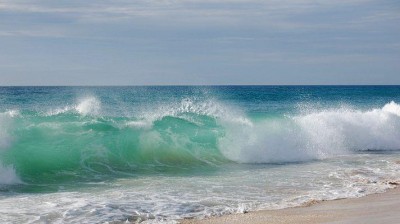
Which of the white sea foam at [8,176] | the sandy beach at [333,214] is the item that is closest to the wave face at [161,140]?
the white sea foam at [8,176]

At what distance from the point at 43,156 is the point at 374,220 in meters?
8.52

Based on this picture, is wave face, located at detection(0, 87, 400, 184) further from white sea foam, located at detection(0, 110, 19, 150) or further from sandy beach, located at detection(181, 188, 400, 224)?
sandy beach, located at detection(181, 188, 400, 224)

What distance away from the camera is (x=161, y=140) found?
1662cm

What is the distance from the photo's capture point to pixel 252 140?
1717 cm

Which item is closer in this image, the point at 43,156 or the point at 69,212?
the point at 69,212

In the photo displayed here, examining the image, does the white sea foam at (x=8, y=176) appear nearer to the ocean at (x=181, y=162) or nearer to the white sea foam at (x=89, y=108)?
the ocean at (x=181, y=162)

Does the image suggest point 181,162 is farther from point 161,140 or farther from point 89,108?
point 89,108

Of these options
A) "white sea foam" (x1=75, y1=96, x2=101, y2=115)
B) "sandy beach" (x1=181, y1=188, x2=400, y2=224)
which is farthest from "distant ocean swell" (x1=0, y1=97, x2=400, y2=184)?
"sandy beach" (x1=181, y1=188, x2=400, y2=224)

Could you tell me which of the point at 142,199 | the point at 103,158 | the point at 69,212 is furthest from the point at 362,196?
the point at 103,158

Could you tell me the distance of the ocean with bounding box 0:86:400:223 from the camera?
9.17 meters

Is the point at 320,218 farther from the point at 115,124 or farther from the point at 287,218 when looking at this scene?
the point at 115,124

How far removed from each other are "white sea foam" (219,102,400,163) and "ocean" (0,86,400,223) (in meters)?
0.04

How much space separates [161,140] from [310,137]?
5099 millimetres

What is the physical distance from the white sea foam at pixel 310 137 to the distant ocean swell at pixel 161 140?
29 millimetres
